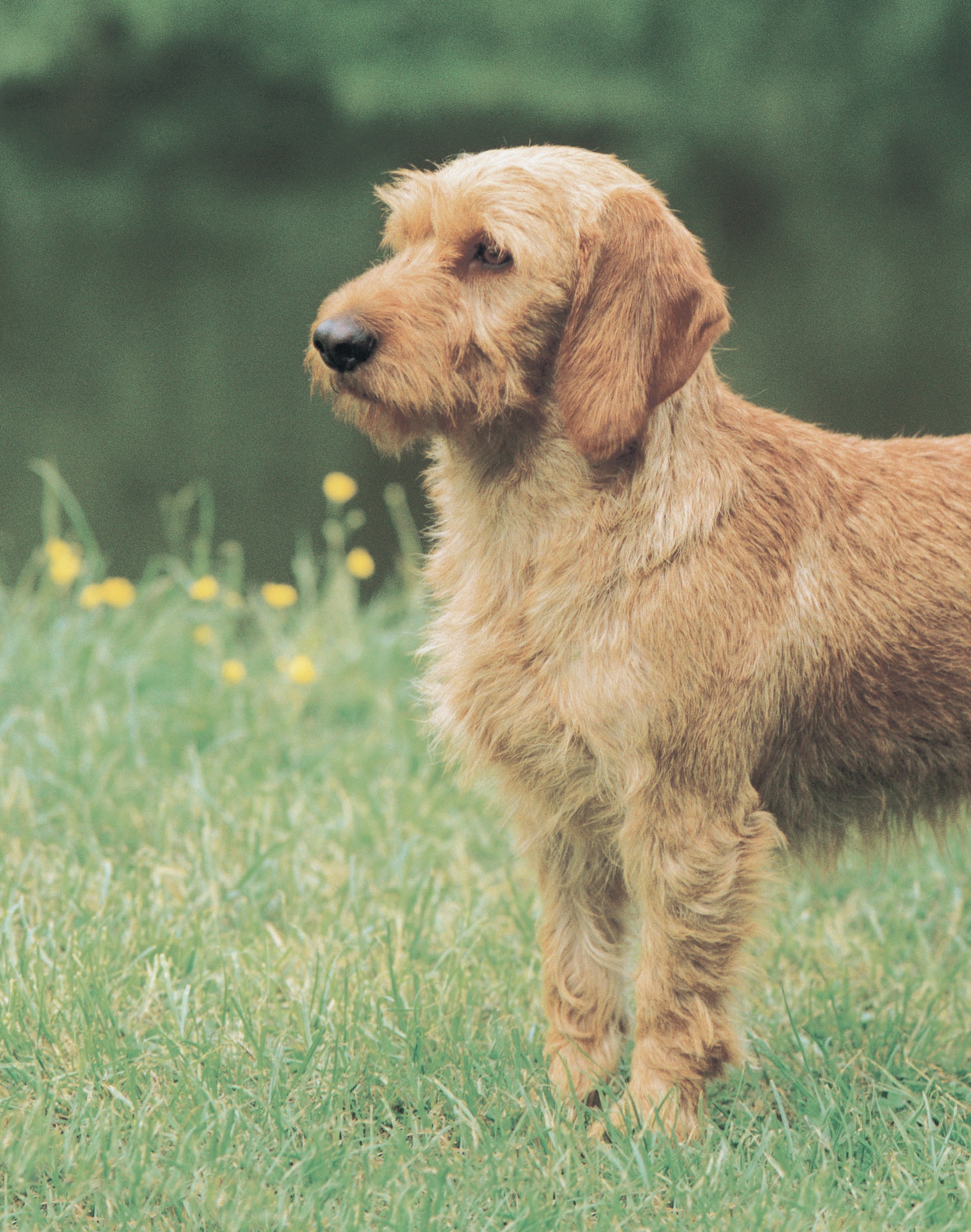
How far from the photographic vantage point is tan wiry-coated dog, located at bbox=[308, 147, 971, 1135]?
2758 millimetres

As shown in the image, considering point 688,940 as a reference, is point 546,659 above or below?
above

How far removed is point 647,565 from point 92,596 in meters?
3.17

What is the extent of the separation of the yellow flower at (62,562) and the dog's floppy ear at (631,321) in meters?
3.01

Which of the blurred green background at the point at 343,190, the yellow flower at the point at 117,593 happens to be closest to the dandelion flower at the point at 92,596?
the yellow flower at the point at 117,593

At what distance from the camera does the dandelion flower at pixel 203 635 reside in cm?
548

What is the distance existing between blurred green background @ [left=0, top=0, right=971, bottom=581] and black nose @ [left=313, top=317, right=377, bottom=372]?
6.73 meters

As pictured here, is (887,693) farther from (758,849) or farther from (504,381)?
(504,381)

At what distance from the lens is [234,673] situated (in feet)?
16.8

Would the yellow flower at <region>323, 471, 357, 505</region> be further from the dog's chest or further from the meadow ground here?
the dog's chest

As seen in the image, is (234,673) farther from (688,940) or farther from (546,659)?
(688,940)

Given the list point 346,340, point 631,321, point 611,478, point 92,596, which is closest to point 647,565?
point 611,478

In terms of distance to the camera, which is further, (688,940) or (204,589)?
(204,589)

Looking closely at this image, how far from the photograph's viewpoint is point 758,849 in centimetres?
285

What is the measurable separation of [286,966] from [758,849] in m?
1.31
